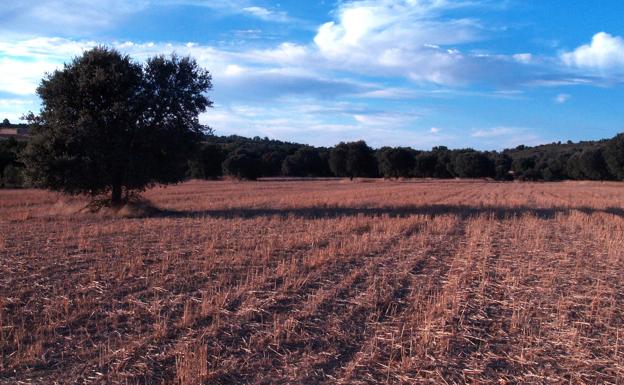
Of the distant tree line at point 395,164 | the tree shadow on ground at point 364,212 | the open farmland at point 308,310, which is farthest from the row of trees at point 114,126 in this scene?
the distant tree line at point 395,164

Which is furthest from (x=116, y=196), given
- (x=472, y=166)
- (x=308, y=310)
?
(x=472, y=166)

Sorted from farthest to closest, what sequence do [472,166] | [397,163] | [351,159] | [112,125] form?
[472,166] → [397,163] → [351,159] → [112,125]

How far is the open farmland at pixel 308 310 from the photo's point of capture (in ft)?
21.5

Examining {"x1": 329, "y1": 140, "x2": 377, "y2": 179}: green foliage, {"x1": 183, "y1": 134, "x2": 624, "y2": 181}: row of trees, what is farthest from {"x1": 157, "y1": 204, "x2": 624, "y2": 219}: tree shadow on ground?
{"x1": 329, "y1": 140, "x2": 377, "y2": 179}: green foliage

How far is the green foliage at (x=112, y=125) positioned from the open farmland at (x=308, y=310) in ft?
27.8

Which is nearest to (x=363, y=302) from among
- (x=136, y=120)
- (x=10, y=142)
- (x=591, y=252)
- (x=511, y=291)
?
(x=511, y=291)

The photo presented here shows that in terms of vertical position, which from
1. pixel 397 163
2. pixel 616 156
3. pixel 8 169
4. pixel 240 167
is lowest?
pixel 8 169

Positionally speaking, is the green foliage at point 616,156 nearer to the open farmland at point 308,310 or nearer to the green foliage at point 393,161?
the green foliage at point 393,161

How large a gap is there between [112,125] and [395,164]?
85883 millimetres

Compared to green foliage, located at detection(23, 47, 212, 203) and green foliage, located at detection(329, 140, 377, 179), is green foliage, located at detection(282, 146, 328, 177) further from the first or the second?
green foliage, located at detection(23, 47, 212, 203)

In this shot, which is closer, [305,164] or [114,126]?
[114,126]

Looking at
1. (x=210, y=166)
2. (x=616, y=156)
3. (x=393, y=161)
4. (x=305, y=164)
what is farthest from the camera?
(x=305, y=164)

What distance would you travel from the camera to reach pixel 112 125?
82.4 feet

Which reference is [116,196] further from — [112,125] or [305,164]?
[305,164]
